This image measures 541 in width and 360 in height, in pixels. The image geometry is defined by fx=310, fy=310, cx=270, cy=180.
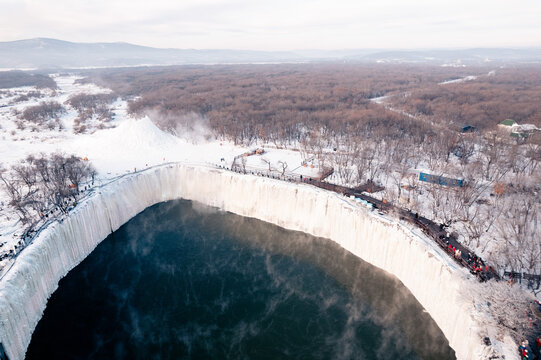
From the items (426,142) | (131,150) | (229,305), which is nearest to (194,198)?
(131,150)

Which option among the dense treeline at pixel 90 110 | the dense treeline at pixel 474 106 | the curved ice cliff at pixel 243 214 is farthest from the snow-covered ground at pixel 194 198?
the dense treeline at pixel 474 106

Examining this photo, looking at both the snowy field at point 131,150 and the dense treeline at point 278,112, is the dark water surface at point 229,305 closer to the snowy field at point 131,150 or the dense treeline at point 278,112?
the snowy field at point 131,150

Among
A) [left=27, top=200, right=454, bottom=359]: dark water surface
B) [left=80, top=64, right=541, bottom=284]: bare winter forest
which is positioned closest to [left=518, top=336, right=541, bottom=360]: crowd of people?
[left=27, top=200, right=454, bottom=359]: dark water surface

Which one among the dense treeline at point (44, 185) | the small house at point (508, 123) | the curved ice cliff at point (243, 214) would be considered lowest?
the curved ice cliff at point (243, 214)

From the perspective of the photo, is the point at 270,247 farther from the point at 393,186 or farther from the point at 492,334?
the point at 492,334

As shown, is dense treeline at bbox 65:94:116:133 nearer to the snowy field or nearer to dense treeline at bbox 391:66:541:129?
Result: the snowy field

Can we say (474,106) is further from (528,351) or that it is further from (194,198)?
(528,351)
